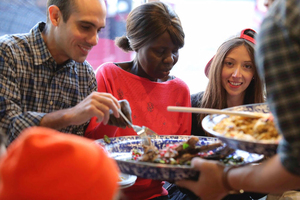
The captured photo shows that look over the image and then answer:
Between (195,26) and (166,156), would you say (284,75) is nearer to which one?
(166,156)

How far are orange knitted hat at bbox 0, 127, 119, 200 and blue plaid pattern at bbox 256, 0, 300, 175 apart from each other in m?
0.52

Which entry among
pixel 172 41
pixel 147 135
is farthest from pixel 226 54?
pixel 147 135

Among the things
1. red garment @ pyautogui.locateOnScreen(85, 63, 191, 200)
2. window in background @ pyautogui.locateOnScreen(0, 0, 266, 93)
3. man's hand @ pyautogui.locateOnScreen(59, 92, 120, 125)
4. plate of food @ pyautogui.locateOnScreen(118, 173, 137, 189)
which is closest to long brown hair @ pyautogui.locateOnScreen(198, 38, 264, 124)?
red garment @ pyautogui.locateOnScreen(85, 63, 191, 200)

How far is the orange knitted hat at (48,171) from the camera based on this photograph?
0.61 meters

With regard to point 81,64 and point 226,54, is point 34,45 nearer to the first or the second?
point 81,64

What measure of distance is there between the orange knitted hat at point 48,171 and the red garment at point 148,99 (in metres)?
1.36

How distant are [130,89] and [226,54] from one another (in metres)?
0.77

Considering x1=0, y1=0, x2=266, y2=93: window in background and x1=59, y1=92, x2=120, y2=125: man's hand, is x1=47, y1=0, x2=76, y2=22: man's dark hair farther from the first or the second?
x1=0, y1=0, x2=266, y2=93: window in background

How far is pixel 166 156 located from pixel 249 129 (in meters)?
0.37

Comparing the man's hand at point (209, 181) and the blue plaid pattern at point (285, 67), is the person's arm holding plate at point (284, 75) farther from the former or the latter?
the man's hand at point (209, 181)

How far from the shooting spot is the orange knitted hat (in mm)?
608

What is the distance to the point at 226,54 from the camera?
2.26 meters

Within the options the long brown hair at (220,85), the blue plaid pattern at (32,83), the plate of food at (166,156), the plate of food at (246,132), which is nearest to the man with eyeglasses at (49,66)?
the blue plaid pattern at (32,83)

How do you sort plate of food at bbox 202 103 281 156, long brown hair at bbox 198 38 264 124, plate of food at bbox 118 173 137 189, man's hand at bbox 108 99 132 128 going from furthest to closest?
long brown hair at bbox 198 38 264 124
man's hand at bbox 108 99 132 128
plate of food at bbox 118 173 137 189
plate of food at bbox 202 103 281 156
